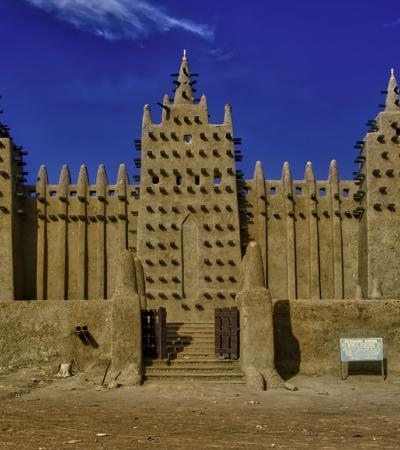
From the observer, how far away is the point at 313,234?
28.8 meters

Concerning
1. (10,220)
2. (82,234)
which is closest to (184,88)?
(82,234)

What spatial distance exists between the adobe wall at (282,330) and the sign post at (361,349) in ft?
2.05

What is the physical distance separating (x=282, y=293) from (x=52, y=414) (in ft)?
54.9

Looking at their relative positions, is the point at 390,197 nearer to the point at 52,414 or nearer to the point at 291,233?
the point at 291,233

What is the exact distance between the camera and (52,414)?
42.8 ft

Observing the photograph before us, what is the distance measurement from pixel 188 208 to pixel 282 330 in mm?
10212

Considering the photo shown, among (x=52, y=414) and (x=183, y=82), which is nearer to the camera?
(x=52, y=414)

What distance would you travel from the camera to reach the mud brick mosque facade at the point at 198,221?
27422 mm

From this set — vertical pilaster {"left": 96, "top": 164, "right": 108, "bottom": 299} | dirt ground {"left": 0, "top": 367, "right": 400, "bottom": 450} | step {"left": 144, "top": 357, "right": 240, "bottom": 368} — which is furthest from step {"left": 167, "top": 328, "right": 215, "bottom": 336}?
vertical pilaster {"left": 96, "top": 164, "right": 108, "bottom": 299}

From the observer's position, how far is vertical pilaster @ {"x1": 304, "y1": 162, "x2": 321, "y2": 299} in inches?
1118

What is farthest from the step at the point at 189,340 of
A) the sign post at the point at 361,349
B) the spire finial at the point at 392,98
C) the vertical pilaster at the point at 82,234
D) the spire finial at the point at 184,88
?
the spire finial at the point at 392,98

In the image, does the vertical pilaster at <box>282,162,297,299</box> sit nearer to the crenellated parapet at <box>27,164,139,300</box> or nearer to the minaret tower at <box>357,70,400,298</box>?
the minaret tower at <box>357,70,400,298</box>

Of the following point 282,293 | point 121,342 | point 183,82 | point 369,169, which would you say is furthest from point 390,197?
point 121,342

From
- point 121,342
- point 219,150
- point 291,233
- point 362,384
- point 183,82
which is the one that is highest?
point 183,82
